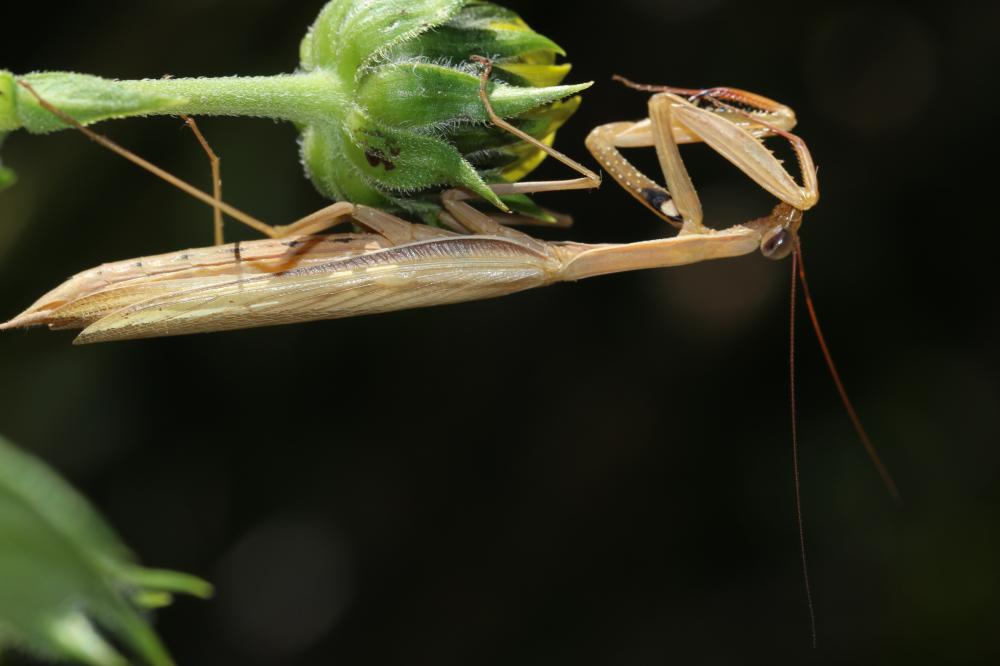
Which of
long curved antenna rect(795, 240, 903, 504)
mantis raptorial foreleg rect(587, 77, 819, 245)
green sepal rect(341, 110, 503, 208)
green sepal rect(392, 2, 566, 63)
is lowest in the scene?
long curved antenna rect(795, 240, 903, 504)

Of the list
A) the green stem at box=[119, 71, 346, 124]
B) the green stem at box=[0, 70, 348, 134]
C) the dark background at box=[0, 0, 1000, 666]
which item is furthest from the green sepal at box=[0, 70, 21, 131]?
the dark background at box=[0, 0, 1000, 666]

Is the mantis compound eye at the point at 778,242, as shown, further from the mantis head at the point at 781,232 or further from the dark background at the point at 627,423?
the dark background at the point at 627,423

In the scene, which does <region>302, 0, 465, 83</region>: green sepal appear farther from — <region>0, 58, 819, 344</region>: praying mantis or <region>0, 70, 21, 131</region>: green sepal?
<region>0, 70, 21, 131</region>: green sepal

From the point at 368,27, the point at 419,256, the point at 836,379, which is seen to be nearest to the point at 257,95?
the point at 368,27

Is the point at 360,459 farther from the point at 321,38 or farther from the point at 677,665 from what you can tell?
the point at 321,38

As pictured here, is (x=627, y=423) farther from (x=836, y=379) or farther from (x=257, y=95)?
(x=257, y=95)

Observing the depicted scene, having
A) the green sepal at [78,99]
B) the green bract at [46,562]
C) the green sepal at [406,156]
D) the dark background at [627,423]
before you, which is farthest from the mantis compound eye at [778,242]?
the green bract at [46,562]
